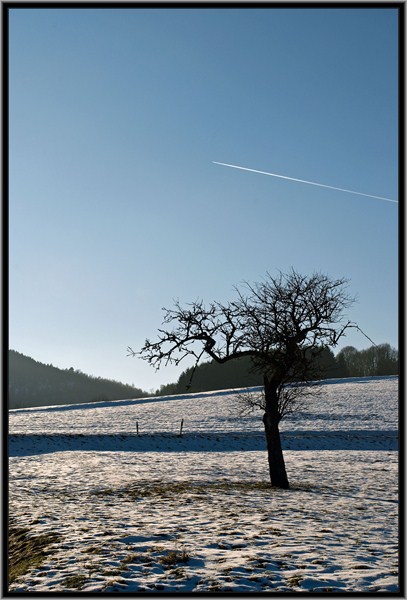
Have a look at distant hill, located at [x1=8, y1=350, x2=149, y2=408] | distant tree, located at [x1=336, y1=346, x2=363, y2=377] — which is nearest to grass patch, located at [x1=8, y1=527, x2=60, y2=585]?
distant tree, located at [x1=336, y1=346, x2=363, y2=377]

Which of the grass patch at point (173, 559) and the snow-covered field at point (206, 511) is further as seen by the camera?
the grass patch at point (173, 559)

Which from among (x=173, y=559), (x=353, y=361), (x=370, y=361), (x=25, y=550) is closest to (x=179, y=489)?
(x=25, y=550)

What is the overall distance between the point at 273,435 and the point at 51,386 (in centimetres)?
15353

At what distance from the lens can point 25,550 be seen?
1188cm

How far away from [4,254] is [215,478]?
20484mm

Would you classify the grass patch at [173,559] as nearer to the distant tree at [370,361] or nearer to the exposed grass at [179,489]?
the exposed grass at [179,489]

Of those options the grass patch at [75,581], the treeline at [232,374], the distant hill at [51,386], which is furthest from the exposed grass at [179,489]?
the distant hill at [51,386]

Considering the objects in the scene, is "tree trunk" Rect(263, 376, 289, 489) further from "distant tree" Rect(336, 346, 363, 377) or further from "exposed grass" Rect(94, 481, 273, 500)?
"distant tree" Rect(336, 346, 363, 377)

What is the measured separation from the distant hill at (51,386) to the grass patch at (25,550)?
142 metres

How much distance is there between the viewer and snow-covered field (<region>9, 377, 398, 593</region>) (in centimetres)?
941

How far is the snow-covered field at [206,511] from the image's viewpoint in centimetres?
941

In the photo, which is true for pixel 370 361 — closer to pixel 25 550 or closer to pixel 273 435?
pixel 273 435

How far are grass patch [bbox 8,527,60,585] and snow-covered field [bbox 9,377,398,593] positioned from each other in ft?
0.77

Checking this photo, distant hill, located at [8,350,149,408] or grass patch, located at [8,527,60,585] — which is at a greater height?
grass patch, located at [8,527,60,585]
